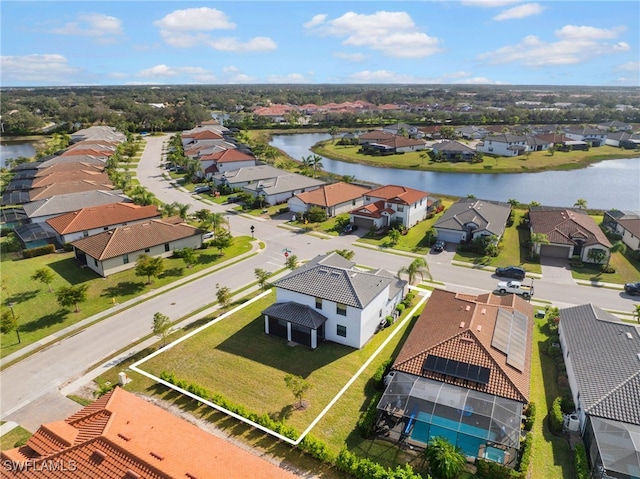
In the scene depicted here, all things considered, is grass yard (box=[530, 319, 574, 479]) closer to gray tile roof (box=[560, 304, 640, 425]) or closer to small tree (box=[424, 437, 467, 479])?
gray tile roof (box=[560, 304, 640, 425])

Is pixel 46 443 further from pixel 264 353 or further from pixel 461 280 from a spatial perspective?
pixel 461 280

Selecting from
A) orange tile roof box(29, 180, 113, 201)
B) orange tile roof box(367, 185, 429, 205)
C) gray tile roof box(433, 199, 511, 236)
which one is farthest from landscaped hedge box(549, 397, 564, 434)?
orange tile roof box(29, 180, 113, 201)

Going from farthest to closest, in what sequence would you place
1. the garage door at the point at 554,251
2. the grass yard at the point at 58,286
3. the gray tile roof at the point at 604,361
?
1. the garage door at the point at 554,251
2. the grass yard at the point at 58,286
3. the gray tile roof at the point at 604,361

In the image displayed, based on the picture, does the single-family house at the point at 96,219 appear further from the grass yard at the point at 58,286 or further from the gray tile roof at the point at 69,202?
the grass yard at the point at 58,286

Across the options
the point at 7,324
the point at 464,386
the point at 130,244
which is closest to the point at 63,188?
the point at 130,244

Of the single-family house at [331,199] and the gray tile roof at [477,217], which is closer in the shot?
the gray tile roof at [477,217]

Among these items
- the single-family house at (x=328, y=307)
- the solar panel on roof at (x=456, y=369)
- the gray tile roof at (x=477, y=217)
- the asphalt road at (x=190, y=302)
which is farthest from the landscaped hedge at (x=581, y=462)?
the gray tile roof at (x=477, y=217)
